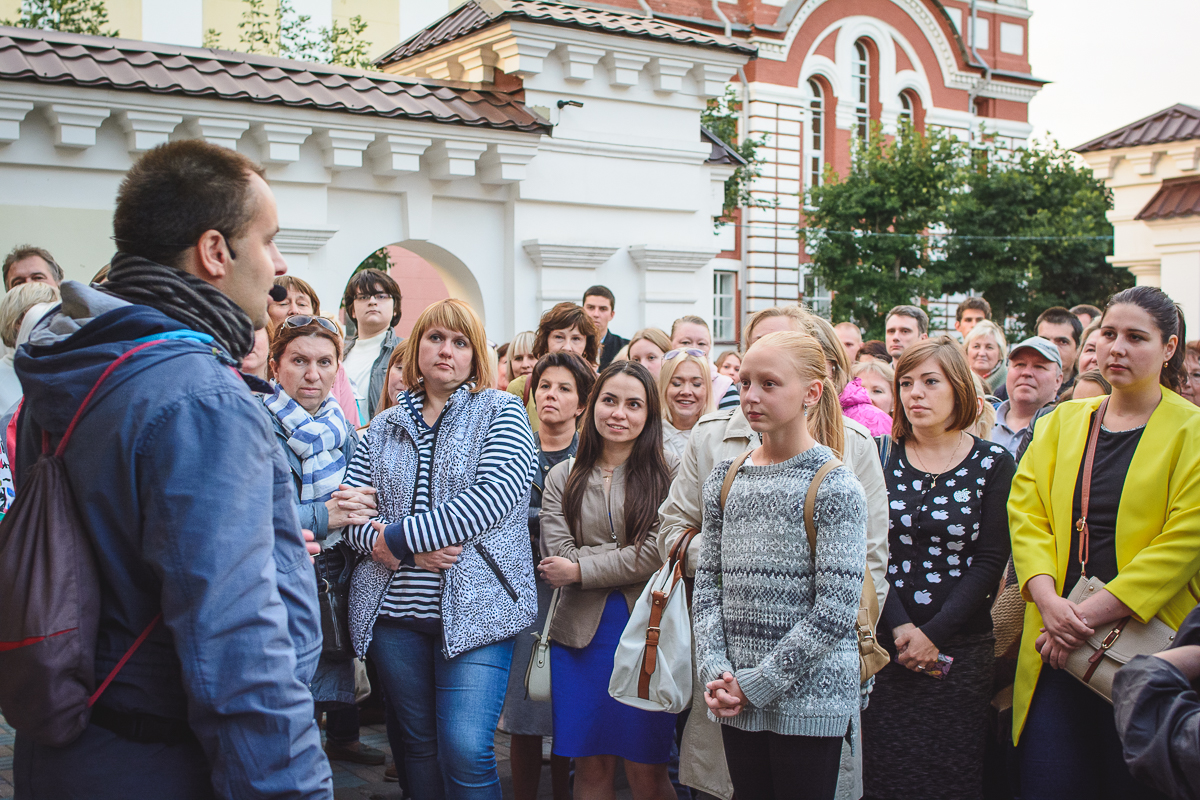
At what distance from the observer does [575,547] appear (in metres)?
4.20

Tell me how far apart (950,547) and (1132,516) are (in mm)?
719

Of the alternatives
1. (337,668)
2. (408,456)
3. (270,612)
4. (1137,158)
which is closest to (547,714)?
(337,668)

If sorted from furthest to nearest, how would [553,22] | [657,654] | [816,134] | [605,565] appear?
[816,134] → [553,22] → [605,565] → [657,654]

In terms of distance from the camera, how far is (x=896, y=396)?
4.39 metres

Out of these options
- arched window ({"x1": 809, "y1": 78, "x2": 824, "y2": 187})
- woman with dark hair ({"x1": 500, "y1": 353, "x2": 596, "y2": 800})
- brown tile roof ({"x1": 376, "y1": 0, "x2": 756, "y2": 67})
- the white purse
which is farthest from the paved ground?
arched window ({"x1": 809, "y1": 78, "x2": 824, "y2": 187})

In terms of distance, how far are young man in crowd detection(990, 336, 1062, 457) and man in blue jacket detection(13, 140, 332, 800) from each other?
A: 4.30 m

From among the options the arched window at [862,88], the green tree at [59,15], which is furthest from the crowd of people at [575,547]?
the arched window at [862,88]

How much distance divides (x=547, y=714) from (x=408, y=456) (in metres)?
1.21

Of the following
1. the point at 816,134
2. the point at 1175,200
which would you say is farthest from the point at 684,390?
the point at 816,134

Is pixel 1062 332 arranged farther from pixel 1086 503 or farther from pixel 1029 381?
pixel 1086 503

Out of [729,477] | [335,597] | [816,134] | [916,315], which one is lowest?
[335,597]

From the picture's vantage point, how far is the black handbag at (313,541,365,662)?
12.5 ft

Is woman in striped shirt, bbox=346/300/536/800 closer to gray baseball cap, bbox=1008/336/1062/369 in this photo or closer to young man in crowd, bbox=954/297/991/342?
gray baseball cap, bbox=1008/336/1062/369

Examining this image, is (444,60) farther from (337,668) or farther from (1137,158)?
(1137,158)
